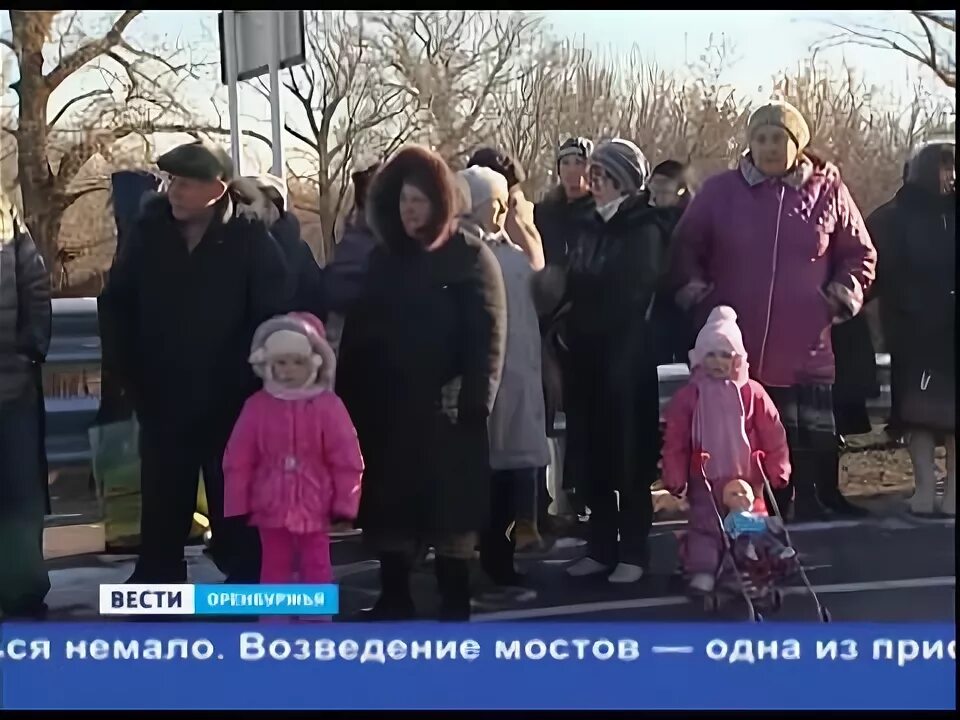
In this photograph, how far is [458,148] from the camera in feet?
9.88

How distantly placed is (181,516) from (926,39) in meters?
2.53

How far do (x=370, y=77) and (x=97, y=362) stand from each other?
44.3 inches

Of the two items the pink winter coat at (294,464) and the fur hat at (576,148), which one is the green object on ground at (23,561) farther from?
the fur hat at (576,148)

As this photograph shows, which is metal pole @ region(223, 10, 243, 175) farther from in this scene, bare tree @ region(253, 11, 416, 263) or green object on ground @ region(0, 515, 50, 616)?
green object on ground @ region(0, 515, 50, 616)

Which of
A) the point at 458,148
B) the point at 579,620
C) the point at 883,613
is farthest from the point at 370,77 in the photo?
the point at 883,613

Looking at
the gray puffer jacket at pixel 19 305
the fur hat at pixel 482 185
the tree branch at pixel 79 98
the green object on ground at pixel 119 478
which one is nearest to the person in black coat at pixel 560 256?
the fur hat at pixel 482 185

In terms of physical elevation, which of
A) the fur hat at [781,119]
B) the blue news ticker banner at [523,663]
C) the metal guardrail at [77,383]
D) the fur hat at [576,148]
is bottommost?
the blue news ticker banner at [523,663]

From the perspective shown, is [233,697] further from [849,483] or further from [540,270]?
[849,483]

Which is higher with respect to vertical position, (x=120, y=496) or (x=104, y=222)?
(x=104, y=222)

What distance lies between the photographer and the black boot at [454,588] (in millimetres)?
3121

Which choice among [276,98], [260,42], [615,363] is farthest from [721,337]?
[260,42]

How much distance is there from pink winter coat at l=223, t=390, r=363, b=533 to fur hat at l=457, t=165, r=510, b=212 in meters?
0.69

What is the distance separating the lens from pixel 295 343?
119 inches

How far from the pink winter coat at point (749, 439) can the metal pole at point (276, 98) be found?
1315 mm
